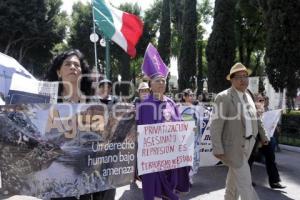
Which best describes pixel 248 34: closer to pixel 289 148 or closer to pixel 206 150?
pixel 289 148

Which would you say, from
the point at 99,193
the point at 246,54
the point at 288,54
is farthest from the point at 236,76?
Result: the point at 246,54

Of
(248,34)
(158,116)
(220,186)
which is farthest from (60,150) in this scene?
(248,34)

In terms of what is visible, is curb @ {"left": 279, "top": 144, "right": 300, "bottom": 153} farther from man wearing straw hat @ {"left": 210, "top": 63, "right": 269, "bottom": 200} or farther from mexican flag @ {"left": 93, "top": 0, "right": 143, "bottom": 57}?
man wearing straw hat @ {"left": 210, "top": 63, "right": 269, "bottom": 200}

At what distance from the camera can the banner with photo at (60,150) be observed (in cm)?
331

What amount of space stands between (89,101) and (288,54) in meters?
13.1

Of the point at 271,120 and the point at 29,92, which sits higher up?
the point at 29,92

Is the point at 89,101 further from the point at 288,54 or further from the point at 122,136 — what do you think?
the point at 288,54

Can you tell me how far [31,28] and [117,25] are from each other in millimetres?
28572

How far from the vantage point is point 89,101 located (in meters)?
3.81

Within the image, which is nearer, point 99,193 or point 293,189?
point 99,193

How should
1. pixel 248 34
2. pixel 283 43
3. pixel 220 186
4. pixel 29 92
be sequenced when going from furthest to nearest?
pixel 248 34, pixel 283 43, pixel 220 186, pixel 29 92

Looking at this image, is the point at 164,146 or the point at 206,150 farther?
the point at 206,150

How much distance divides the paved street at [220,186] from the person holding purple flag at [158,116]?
2501mm

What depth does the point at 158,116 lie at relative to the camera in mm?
4461
